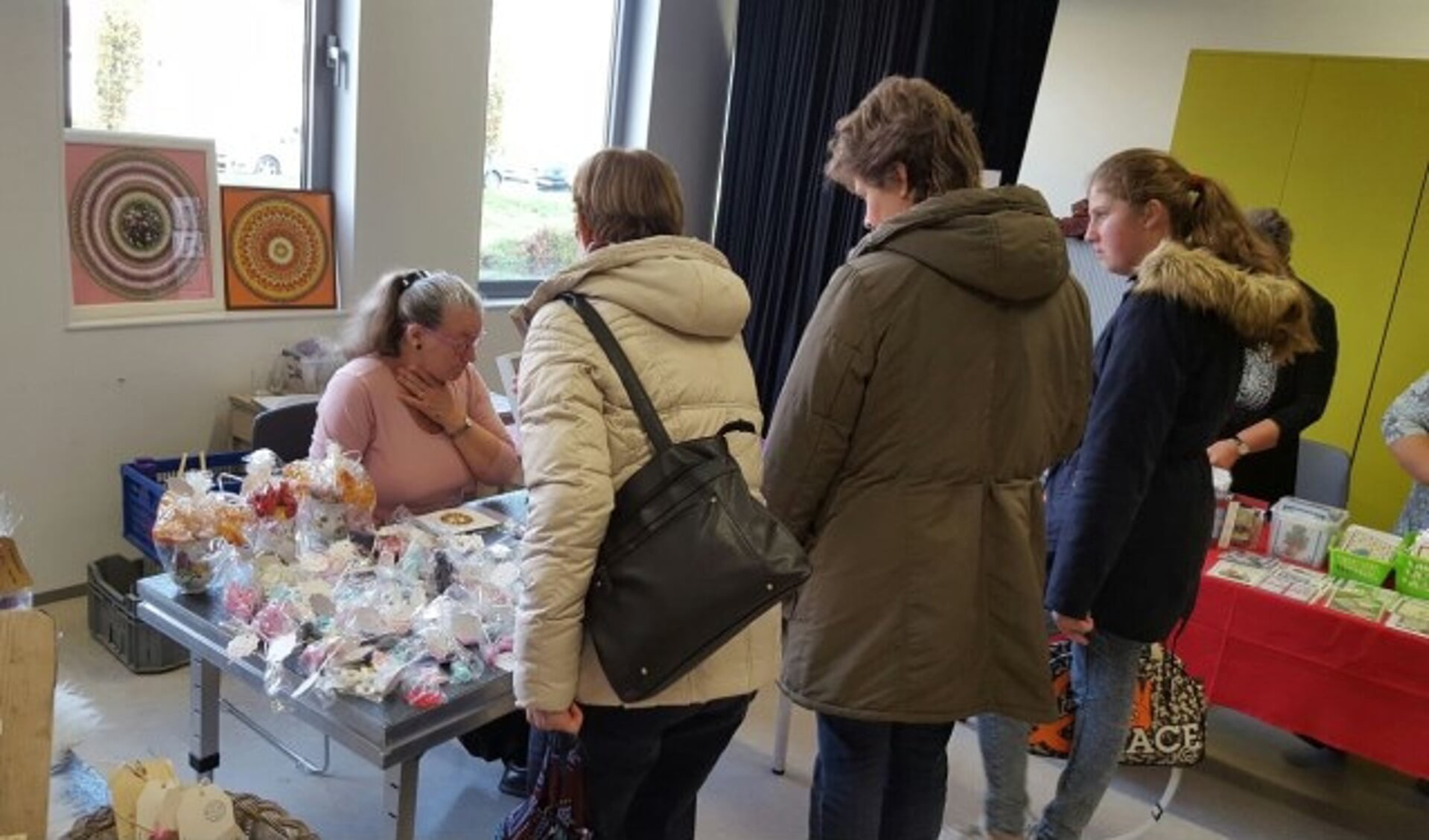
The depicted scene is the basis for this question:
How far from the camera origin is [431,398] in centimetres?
212

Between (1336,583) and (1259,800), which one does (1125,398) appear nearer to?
(1336,583)

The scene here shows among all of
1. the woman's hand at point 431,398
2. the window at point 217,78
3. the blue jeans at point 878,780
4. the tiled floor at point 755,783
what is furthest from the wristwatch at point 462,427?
the window at point 217,78

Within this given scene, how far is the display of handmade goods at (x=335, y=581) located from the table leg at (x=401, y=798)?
140 mm

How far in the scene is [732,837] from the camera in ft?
7.22

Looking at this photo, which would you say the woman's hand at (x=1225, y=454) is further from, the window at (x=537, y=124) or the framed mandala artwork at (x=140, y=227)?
the framed mandala artwork at (x=140, y=227)

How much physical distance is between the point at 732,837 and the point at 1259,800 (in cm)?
138

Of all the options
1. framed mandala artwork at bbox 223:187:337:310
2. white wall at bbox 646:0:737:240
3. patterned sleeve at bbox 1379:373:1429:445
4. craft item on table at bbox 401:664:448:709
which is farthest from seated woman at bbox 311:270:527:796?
white wall at bbox 646:0:737:240

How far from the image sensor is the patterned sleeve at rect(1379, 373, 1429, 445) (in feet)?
8.32

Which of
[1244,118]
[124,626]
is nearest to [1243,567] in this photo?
[1244,118]

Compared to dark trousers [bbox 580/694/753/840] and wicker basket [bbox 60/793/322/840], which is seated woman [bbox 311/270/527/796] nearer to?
dark trousers [bbox 580/694/753/840]

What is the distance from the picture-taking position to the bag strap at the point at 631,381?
1275mm

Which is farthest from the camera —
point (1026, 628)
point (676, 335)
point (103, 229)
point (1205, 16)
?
point (1205, 16)

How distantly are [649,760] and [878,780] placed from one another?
1.37 ft

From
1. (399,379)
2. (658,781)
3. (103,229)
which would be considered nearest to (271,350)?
(103,229)
